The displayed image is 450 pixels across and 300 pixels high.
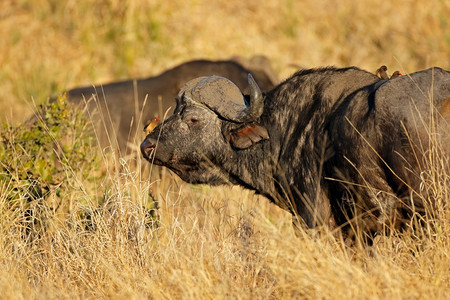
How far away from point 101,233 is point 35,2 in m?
12.4

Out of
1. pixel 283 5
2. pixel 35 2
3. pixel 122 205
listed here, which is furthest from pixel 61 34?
pixel 122 205

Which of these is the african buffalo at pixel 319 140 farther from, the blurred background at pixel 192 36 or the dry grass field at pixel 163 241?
the blurred background at pixel 192 36

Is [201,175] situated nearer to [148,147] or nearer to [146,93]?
[148,147]

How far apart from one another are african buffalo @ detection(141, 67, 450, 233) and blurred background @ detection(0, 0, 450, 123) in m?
8.20

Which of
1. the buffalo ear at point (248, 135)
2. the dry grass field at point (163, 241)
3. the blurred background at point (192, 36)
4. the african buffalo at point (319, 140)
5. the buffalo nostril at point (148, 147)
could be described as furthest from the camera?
the blurred background at point (192, 36)

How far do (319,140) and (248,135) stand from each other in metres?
0.65

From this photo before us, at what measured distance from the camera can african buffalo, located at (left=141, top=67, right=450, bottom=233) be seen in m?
4.65

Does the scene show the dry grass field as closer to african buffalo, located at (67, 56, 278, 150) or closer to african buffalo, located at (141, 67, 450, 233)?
african buffalo, located at (141, 67, 450, 233)

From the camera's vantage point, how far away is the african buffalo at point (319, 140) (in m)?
4.65

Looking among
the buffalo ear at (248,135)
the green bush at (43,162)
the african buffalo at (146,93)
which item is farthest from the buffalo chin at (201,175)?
the african buffalo at (146,93)

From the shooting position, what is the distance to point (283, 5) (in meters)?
16.3

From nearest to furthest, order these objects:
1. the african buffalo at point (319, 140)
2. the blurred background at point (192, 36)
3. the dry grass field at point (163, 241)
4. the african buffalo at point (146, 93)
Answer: the dry grass field at point (163, 241), the african buffalo at point (319, 140), the african buffalo at point (146, 93), the blurred background at point (192, 36)

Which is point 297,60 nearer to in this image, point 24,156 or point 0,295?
point 24,156

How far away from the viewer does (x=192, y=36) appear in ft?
51.3
